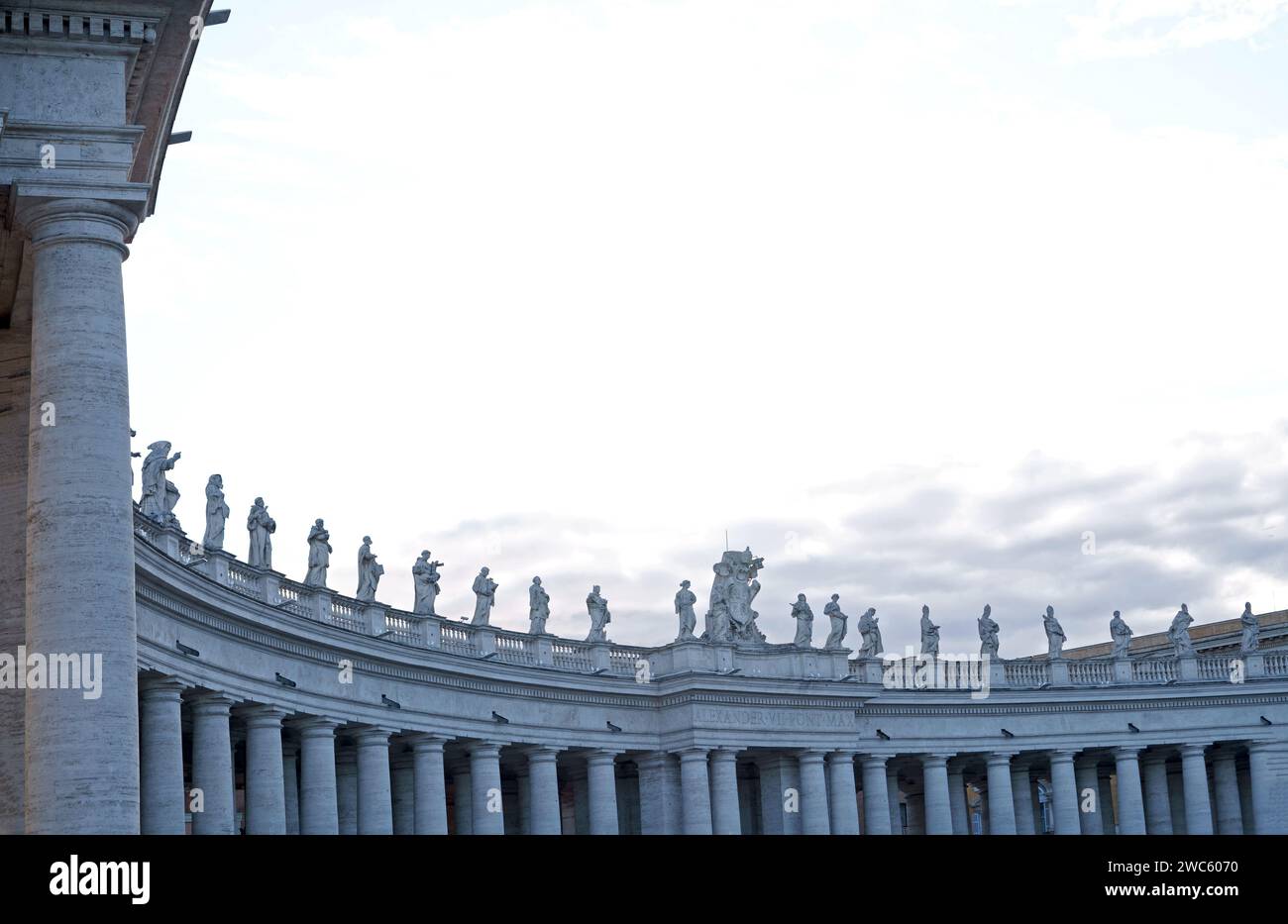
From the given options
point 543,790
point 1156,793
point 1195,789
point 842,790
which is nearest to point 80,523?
point 543,790

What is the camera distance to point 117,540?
113 feet

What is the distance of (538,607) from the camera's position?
305 feet

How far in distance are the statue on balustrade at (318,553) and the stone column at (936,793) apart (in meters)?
46.8

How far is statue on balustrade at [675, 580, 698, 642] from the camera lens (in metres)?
100

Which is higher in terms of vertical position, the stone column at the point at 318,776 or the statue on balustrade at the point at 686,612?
the statue on balustrade at the point at 686,612

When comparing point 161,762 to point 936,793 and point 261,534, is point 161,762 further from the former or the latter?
point 936,793

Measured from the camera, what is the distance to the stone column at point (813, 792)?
100625mm

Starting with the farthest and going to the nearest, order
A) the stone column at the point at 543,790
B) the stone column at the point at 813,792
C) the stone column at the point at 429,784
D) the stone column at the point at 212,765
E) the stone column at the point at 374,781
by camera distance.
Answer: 1. the stone column at the point at 813,792
2. the stone column at the point at 543,790
3. the stone column at the point at 429,784
4. the stone column at the point at 374,781
5. the stone column at the point at 212,765

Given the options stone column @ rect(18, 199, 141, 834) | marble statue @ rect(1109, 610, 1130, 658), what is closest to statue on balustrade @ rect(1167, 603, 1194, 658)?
marble statue @ rect(1109, 610, 1130, 658)

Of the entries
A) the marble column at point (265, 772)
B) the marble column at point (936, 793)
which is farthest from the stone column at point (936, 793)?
the marble column at point (265, 772)

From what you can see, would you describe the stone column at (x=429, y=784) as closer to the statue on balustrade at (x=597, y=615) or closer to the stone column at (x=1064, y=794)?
the statue on balustrade at (x=597, y=615)

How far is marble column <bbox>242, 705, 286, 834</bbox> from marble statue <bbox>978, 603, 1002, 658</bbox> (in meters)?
58.5
